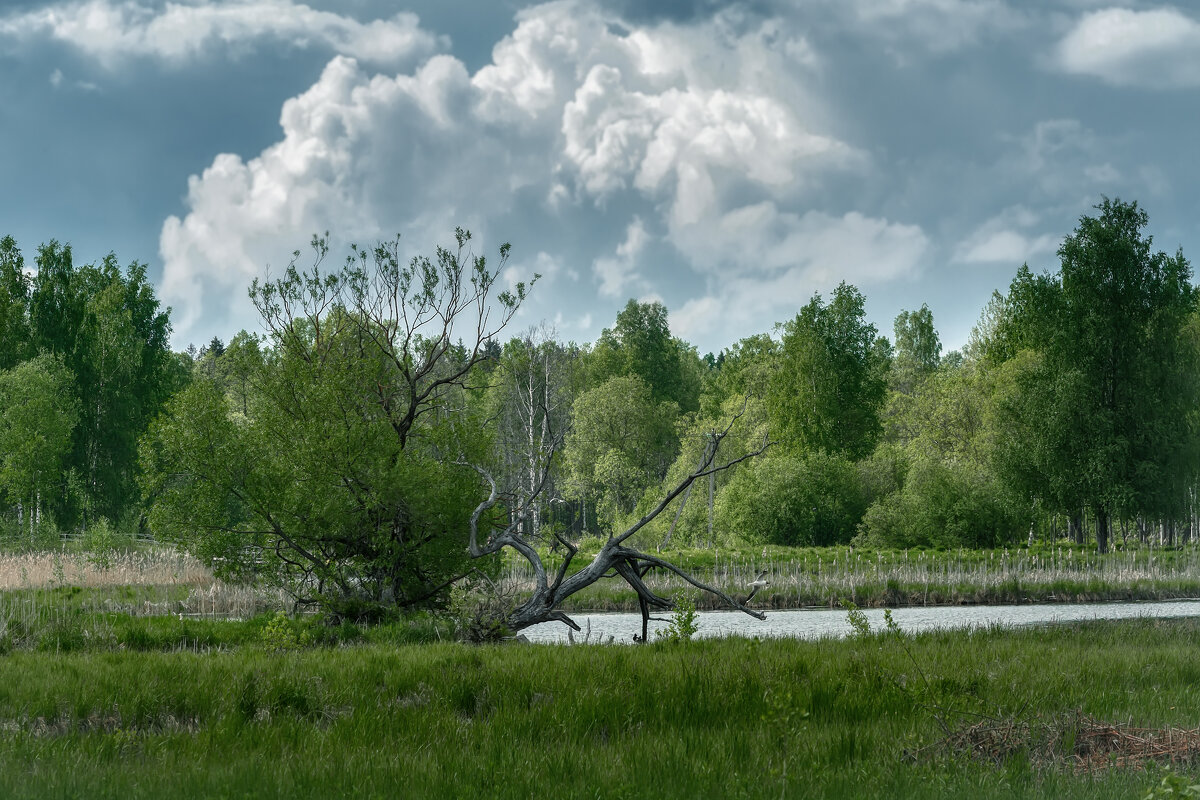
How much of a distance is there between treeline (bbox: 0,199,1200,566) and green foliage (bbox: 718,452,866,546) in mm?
127

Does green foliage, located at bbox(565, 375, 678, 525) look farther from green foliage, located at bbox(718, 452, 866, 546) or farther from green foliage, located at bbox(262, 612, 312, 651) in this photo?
green foliage, located at bbox(262, 612, 312, 651)

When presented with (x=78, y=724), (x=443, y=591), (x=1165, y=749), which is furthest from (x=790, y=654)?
(x=443, y=591)

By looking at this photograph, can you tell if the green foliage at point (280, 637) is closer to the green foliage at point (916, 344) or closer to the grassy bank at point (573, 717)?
the grassy bank at point (573, 717)

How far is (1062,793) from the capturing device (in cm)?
625

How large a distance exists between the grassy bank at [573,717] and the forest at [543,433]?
3.65 m

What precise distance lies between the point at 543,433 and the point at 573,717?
4524 centimetres

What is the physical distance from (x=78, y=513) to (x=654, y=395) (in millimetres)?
47104

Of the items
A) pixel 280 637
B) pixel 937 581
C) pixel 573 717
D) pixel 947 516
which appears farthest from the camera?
pixel 947 516

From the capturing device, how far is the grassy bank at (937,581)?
29.2 meters

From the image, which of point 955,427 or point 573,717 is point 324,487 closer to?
point 573,717

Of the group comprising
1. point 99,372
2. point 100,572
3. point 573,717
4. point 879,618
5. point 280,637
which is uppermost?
point 99,372

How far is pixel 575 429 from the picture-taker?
72.9 metres

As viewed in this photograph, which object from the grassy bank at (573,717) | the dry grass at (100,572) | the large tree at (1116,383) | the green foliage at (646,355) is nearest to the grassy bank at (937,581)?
the large tree at (1116,383)

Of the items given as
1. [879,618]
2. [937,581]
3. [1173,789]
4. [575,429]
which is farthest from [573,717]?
[575,429]
